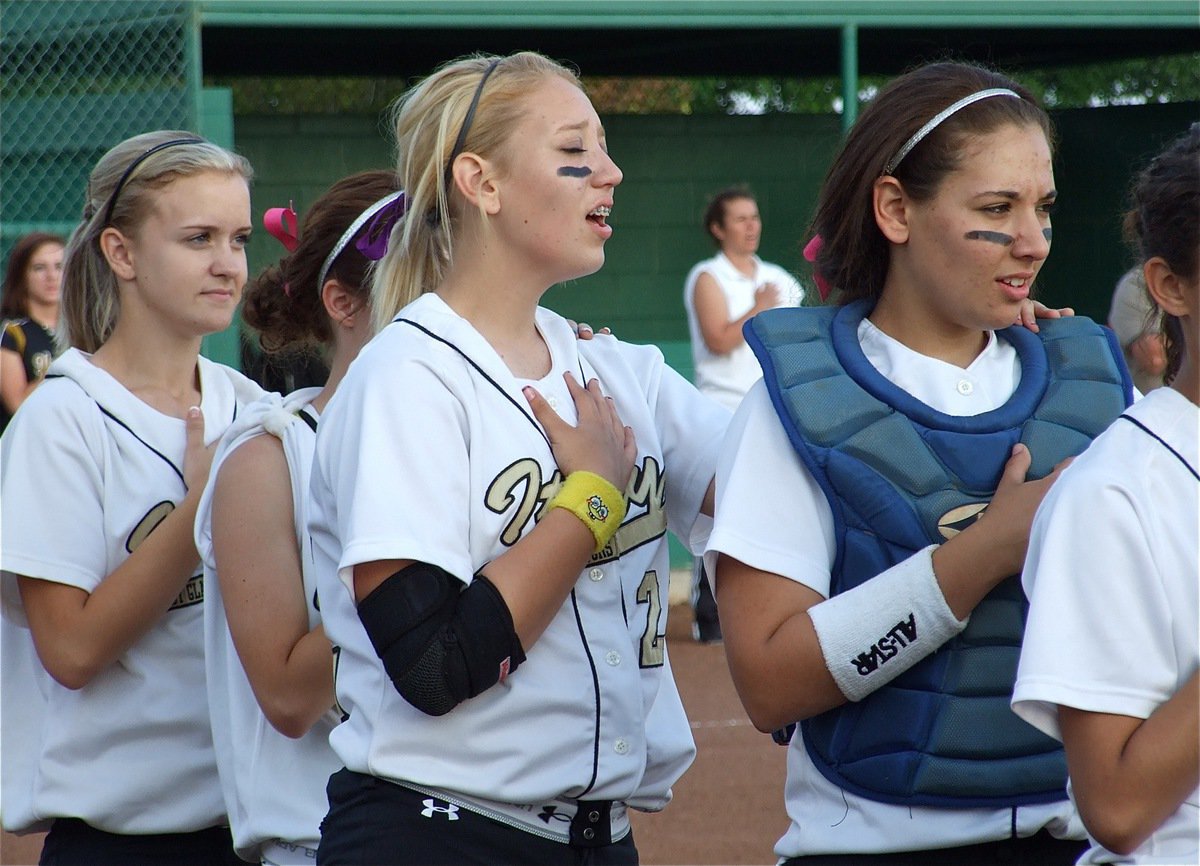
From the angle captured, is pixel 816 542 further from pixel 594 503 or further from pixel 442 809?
pixel 442 809

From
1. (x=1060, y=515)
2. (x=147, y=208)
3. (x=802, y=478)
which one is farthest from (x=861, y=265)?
(x=147, y=208)

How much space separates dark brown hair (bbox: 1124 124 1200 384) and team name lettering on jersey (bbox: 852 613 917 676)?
479 mm

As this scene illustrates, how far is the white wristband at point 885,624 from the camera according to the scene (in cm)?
206

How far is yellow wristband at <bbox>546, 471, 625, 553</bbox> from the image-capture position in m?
2.19

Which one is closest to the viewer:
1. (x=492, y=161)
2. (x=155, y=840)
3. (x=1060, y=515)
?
(x=1060, y=515)

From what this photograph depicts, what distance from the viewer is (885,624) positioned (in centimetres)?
206

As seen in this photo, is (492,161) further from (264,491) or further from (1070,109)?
(1070,109)

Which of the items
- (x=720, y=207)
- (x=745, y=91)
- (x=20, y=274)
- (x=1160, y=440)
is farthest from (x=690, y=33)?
(x=1160, y=440)

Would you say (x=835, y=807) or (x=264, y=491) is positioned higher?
(x=264, y=491)

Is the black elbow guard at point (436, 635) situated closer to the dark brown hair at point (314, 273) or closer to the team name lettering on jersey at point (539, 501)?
the team name lettering on jersey at point (539, 501)

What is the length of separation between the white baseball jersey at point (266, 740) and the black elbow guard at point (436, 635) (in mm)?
561

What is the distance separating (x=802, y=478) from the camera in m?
2.20

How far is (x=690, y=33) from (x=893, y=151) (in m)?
8.09

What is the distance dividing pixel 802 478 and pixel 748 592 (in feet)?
0.60
